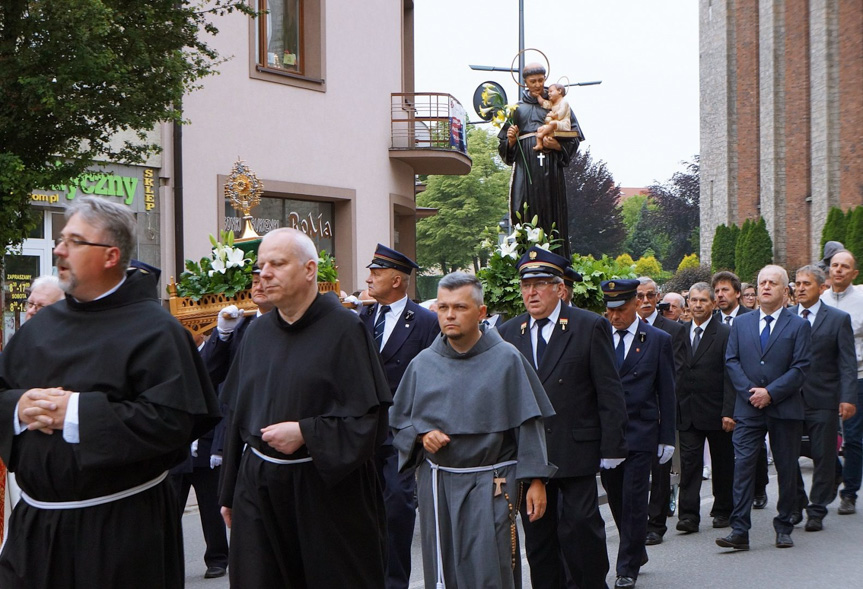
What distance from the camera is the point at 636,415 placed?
28.3 feet

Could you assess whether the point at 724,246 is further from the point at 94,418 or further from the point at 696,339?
the point at 94,418

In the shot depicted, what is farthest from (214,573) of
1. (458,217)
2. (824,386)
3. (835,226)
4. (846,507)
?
(458,217)

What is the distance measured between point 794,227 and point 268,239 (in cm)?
4616

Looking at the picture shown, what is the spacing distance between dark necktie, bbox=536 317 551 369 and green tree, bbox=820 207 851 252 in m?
35.6

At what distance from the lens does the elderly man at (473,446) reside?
19.4 feet

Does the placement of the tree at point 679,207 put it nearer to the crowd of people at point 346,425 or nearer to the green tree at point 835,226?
the green tree at point 835,226

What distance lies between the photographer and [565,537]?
6.96 meters

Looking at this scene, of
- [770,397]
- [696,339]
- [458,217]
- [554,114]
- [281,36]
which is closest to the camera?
[770,397]

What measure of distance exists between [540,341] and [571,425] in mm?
570

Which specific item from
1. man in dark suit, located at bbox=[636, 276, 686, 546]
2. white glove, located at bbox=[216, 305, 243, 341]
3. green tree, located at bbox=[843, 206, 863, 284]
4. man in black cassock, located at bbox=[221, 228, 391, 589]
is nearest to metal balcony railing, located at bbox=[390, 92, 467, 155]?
man in dark suit, located at bbox=[636, 276, 686, 546]

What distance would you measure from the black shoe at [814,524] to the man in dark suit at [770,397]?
776 millimetres

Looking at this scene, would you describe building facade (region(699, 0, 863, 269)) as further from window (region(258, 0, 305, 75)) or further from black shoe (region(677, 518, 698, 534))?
black shoe (region(677, 518, 698, 534))

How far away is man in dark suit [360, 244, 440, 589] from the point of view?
781 centimetres

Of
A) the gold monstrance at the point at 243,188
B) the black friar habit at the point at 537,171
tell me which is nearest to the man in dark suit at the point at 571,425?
the black friar habit at the point at 537,171
